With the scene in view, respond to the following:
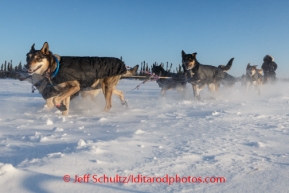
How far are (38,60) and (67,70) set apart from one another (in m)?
0.51

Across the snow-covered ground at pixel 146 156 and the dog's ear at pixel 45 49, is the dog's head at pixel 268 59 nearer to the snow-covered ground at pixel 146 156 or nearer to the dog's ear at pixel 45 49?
the snow-covered ground at pixel 146 156

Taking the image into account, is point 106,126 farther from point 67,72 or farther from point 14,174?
point 14,174

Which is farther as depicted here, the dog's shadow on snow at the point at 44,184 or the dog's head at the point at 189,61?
the dog's head at the point at 189,61

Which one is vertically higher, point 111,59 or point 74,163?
point 111,59

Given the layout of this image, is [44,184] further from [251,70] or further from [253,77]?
[251,70]

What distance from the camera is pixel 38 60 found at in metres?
4.96

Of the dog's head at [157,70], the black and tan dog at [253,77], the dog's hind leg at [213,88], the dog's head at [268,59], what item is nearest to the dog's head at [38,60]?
the dog's head at [157,70]

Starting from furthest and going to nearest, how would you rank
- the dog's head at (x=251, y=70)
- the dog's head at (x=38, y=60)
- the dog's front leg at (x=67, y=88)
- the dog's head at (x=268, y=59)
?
the dog's head at (x=268, y=59) < the dog's head at (x=251, y=70) < the dog's front leg at (x=67, y=88) < the dog's head at (x=38, y=60)

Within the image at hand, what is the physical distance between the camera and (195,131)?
11.1 ft

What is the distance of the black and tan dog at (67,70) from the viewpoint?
5027 millimetres

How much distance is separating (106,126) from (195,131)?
120 cm

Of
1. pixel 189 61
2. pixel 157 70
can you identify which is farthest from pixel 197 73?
pixel 157 70

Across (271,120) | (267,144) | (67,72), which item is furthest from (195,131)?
(67,72)

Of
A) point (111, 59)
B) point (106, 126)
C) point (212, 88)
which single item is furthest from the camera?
point (212, 88)
